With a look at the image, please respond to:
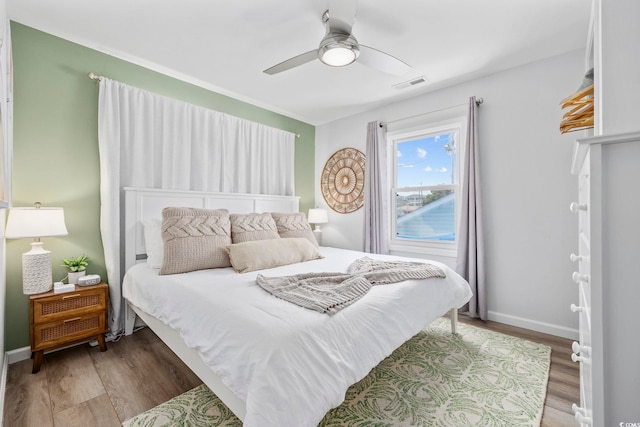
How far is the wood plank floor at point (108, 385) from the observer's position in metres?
1.59

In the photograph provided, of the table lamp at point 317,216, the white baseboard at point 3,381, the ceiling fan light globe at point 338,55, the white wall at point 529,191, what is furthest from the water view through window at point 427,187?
the white baseboard at point 3,381

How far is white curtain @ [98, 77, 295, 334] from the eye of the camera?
8.12 feet

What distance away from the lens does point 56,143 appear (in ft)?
7.55

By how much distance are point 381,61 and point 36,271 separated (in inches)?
116

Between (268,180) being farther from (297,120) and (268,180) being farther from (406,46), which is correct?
(406,46)

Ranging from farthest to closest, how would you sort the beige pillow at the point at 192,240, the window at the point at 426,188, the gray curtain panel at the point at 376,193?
the gray curtain panel at the point at 376,193
the window at the point at 426,188
the beige pillow at the point at 192,240

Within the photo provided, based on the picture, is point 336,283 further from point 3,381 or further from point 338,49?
point 3,381

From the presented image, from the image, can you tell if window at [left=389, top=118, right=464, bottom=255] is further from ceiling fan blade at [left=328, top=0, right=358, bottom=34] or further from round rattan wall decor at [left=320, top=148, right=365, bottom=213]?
ceiling fan blade at [left=328, top=0, right=358, bottom=34]

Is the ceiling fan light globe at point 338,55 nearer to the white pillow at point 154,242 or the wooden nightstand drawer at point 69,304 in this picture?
the white pillow at point 154,242

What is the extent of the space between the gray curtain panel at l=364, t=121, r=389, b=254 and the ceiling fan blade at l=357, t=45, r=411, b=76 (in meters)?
1.48

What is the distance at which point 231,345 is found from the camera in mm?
1244

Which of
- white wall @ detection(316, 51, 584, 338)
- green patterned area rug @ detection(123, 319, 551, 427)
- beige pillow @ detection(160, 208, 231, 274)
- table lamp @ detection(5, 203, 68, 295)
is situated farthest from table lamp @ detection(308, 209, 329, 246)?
table lamp @ detection(5, 203, 68, 295)

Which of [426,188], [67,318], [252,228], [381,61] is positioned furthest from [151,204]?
[426,188]

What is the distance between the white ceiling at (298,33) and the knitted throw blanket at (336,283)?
1845 millimetres
